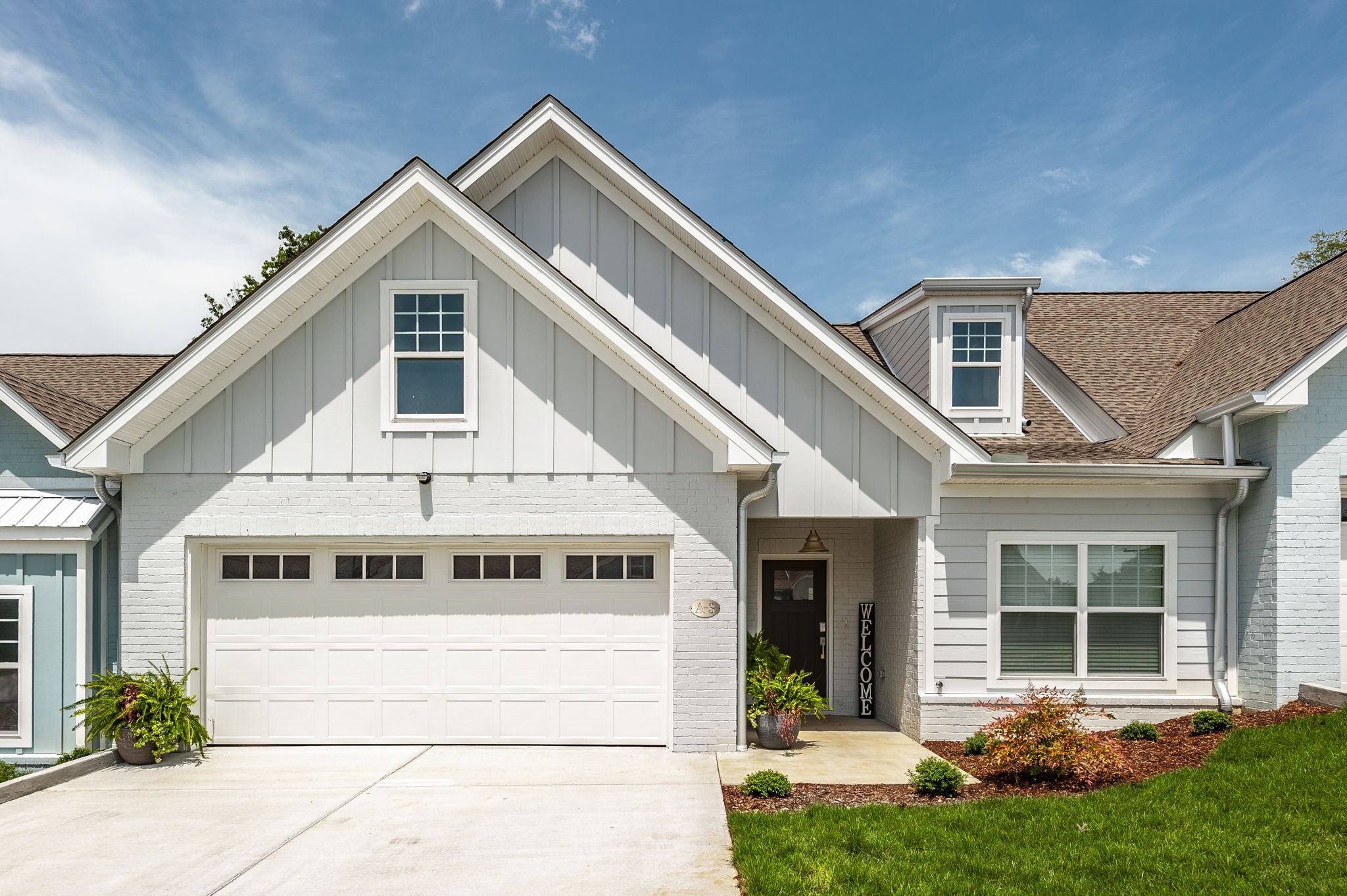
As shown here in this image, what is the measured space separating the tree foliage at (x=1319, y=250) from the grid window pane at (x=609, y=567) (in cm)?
2576

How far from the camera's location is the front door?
41.9 feet

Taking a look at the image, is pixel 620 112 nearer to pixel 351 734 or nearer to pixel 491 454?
pixel 491 454

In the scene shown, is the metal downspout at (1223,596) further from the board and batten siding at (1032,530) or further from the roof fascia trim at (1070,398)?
the roof fascia trim at (1070,398)

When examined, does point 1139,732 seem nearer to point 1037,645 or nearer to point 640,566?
point 1037,645

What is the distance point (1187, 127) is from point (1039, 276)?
22.7ft

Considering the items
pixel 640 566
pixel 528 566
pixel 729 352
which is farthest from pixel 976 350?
pixel 528 566

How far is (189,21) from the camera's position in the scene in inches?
505

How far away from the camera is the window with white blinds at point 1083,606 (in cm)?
1052

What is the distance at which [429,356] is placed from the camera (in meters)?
9.77

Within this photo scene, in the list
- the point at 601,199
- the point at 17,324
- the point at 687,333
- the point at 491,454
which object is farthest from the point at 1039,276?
the point at 17,324

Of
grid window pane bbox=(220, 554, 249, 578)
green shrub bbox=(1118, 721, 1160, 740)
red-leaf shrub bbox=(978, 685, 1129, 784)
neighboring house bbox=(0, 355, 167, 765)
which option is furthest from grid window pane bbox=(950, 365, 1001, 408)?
neighboring house bbox=(0, 355, 167, 765)

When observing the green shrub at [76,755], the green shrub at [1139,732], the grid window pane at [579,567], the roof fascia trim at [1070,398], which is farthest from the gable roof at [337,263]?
the roof fascia trim at [1070,398]

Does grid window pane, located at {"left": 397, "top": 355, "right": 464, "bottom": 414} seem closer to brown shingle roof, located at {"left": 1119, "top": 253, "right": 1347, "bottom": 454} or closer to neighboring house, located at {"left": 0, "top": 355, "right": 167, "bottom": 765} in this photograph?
neighboring house, located at {"left": 0, "top": 355, "right": 167, "bottom": 765}

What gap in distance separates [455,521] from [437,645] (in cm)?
149
